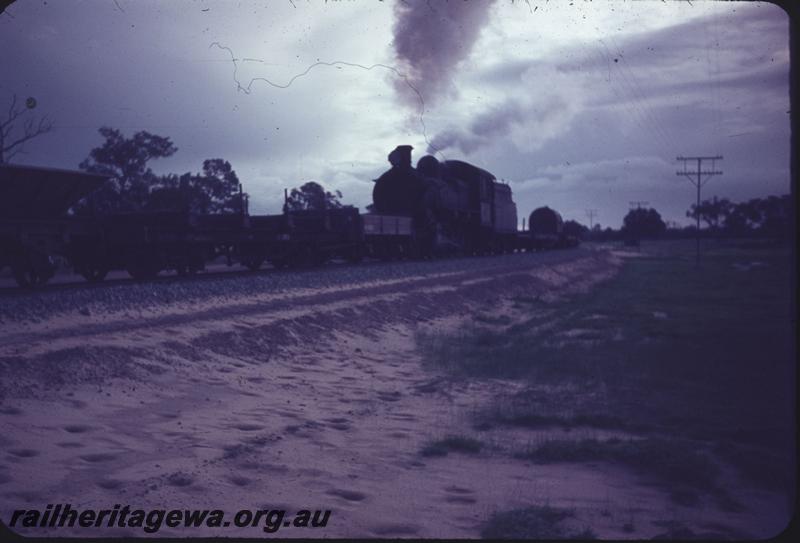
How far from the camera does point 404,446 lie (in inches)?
226

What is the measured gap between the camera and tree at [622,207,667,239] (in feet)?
309

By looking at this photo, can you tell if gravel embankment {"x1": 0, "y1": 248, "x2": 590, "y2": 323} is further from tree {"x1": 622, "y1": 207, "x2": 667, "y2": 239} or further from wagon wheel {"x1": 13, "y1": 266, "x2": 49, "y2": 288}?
tree {"x1": 622, "y1": 207, "x2": 667, "y2": 239}

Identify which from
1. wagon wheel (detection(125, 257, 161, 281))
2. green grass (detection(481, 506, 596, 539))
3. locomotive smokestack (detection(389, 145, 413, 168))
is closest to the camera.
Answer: green grass (detection(481, 506, 596, 539))

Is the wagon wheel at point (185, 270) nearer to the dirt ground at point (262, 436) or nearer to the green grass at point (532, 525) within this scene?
the dirt ground at point (262, 436)

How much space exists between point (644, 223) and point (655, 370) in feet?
302

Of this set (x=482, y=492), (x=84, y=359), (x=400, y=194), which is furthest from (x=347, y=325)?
(x=400, y=194)

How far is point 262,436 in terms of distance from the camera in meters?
5.69

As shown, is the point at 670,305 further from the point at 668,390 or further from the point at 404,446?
the point at 404,446

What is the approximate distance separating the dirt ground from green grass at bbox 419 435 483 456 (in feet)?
0.37

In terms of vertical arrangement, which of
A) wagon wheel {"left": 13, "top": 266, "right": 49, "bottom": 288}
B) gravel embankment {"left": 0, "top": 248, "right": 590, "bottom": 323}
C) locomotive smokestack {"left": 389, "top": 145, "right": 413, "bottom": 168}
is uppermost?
locomotive smokestack {"left": 389, "top": 145, "right": 413, "bottom": 168}

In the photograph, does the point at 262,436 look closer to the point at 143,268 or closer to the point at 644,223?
the point at 143,268

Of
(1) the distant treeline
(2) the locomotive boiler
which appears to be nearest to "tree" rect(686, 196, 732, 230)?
(1) the distant treeline

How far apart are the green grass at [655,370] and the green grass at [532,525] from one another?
149cm

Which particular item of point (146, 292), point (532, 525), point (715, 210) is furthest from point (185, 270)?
point (715, 210)
